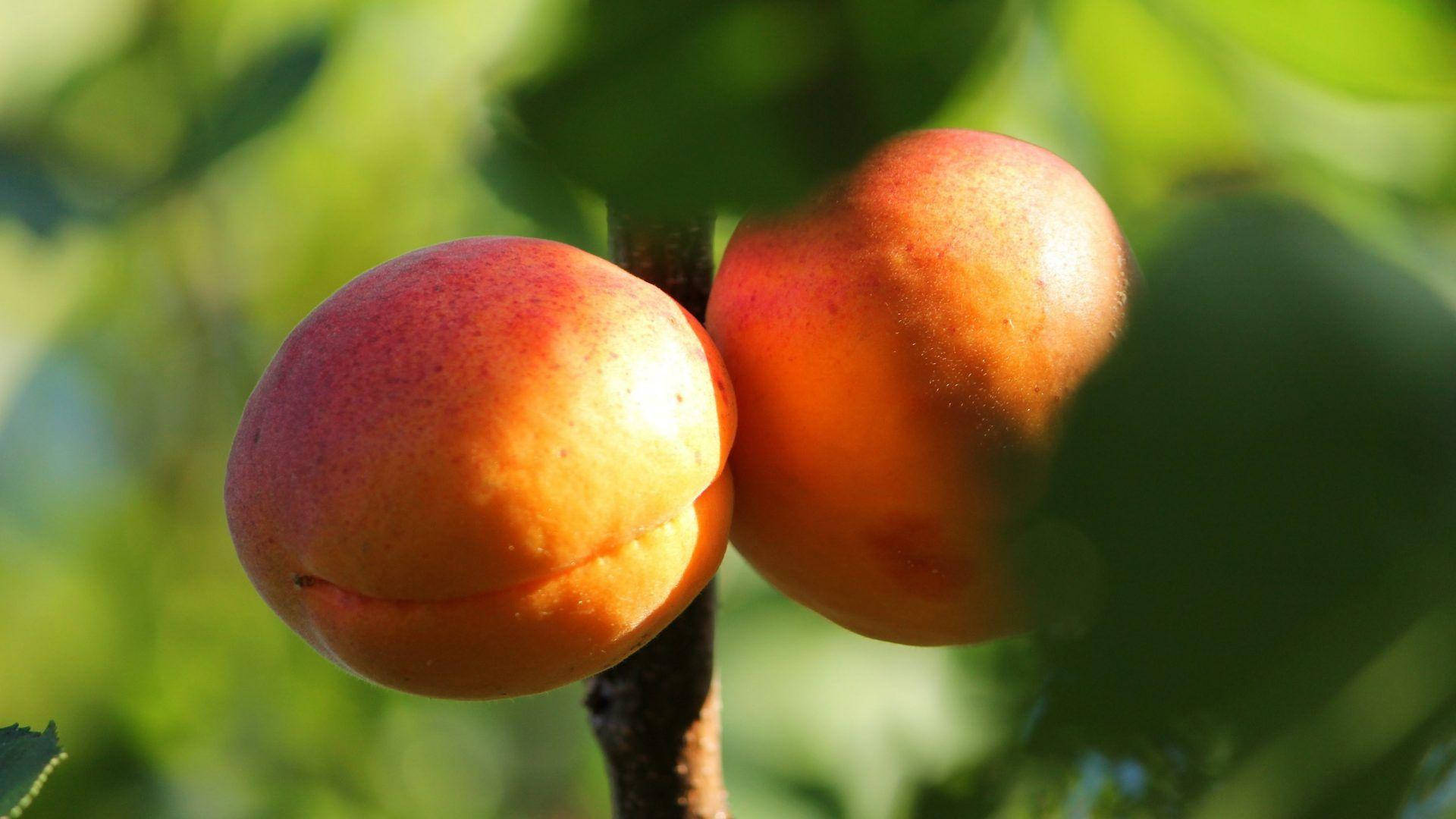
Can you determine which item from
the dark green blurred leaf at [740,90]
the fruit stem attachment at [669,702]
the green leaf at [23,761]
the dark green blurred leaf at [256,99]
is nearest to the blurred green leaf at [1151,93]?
the dark green blurred leaf at [740,90]

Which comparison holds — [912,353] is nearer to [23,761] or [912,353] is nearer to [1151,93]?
[1151,93]

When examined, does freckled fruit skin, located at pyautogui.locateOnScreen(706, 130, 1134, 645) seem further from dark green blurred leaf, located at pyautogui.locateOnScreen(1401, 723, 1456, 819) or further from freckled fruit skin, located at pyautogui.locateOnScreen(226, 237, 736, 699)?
dark green blurred leaf, located at pyautogui.locateOnScreen(1401, 723, 1456, 819)

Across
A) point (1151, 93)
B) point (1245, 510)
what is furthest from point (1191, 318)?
point (1151, 93)

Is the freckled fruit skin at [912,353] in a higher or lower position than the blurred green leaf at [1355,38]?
lower

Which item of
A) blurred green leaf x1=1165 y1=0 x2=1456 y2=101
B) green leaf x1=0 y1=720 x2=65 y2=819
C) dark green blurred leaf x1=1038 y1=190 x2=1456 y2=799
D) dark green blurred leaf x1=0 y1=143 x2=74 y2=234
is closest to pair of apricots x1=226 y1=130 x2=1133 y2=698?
green leaf x1=0 y1=720 x2=65 y2=819

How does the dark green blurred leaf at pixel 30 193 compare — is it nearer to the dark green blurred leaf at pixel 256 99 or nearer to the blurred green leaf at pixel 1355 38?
the dark green blurred leaf at pixel 256 99

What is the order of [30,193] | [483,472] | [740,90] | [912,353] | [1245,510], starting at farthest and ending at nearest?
[30,193]
[912,353]
[483,472]
[740,90]
[1245,510]

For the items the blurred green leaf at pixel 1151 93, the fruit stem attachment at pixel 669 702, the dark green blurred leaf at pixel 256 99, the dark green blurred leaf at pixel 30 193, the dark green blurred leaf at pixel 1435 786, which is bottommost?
the fruit stem attachment at pixel 669 702
